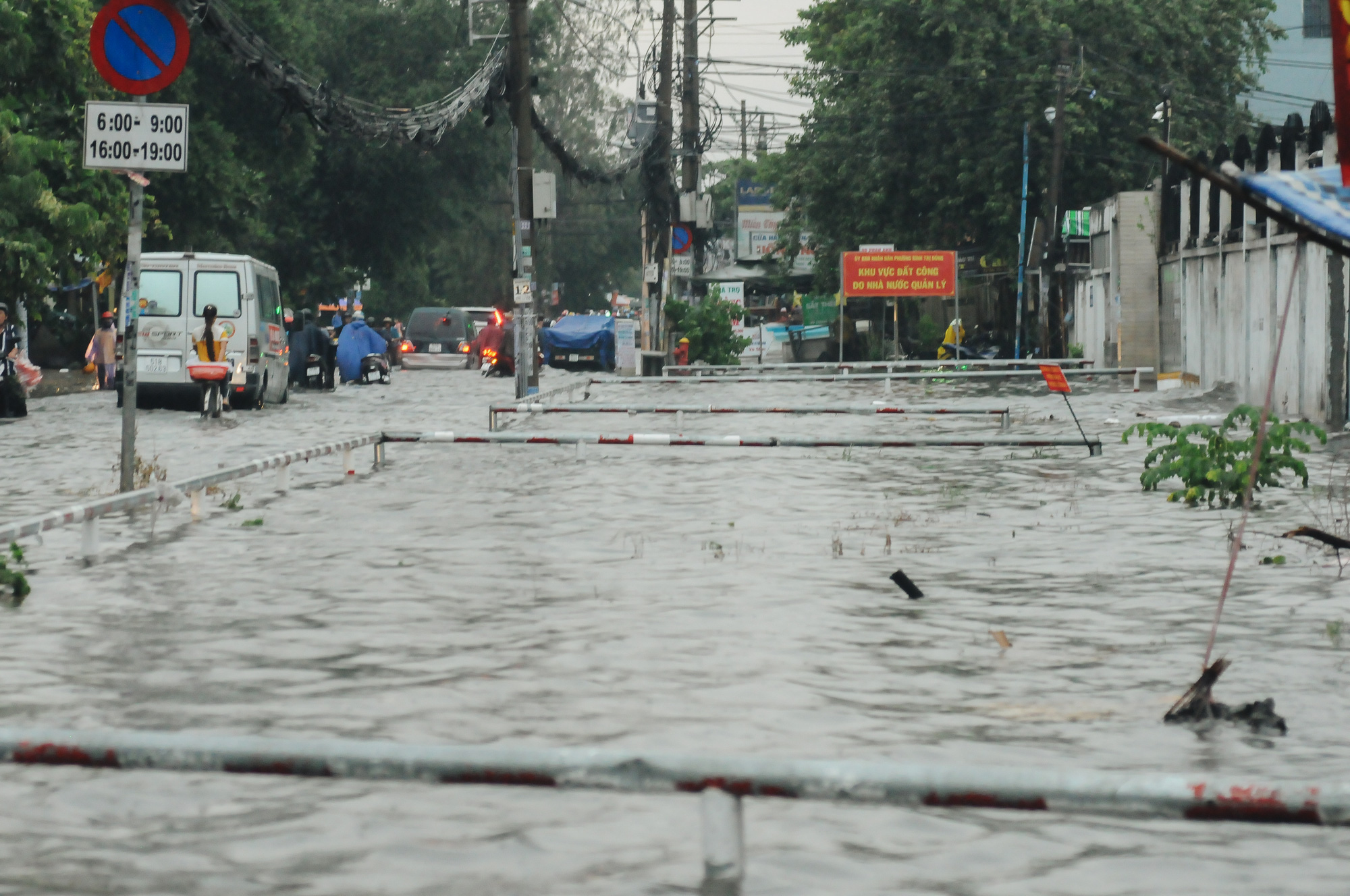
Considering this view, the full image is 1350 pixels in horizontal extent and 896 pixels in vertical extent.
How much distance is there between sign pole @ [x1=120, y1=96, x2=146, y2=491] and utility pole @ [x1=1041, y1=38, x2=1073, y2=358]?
124 ft

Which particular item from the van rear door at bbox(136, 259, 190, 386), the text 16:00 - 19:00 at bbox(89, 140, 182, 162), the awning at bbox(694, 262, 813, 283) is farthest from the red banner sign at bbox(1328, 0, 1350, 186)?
the awning at bbox(694, 262, 813, 283)

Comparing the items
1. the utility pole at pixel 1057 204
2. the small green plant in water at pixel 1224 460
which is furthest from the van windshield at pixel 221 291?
the utility pole at pixel 1057 204

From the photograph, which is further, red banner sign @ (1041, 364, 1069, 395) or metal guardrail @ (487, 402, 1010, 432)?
metal guardrail @ (487, 402, 1010, 432)

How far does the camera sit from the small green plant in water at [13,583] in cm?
940

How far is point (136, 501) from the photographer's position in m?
11.6

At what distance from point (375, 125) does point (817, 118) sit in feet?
101

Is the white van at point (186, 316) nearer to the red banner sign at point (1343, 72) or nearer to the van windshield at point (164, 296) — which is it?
the van windshield at point (164, 296)

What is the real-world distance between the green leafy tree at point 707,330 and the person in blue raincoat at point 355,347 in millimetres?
8653

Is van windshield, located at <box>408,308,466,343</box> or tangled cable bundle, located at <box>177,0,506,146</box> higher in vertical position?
tangled cable bundle, located at <box>177,0,506,146</box>

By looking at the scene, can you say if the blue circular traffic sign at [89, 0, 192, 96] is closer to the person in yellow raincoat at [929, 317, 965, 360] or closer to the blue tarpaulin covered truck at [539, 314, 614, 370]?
the blue tarpaulin covered truck at [539, 314, 614, 370]

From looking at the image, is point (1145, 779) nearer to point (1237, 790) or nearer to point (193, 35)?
point (1237, 790)

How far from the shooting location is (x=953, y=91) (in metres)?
53.3

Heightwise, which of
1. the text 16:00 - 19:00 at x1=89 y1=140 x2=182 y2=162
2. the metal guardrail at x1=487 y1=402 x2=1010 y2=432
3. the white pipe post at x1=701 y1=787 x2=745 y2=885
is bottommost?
Answer: the white pipe post at x1=701 y1=787 x2=745 y2=885

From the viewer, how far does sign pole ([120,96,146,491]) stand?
512 inches
